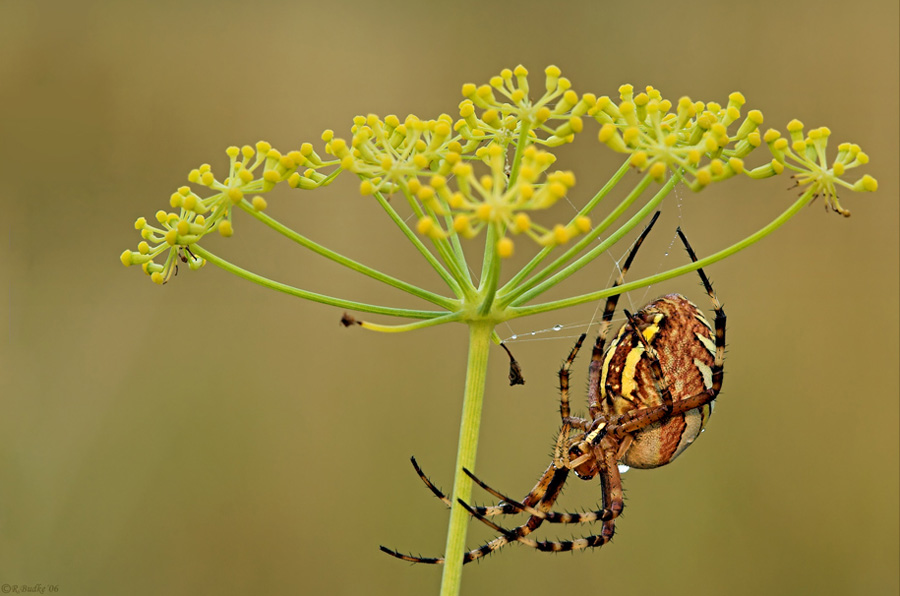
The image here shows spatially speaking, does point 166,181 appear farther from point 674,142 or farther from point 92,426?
point 674,142

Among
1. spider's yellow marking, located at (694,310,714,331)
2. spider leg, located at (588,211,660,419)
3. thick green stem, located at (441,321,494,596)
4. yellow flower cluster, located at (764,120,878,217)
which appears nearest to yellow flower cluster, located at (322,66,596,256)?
thick green stem, located at (441,321,494,596)

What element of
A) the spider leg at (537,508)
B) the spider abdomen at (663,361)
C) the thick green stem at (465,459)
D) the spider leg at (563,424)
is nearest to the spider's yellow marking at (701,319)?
the spider abdomen at (663,361)

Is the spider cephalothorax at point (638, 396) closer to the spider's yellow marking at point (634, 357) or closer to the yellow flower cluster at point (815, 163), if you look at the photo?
the spider's yellow marking at point (634, 357)

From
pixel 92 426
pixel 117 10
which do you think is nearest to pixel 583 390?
pixel 92 426

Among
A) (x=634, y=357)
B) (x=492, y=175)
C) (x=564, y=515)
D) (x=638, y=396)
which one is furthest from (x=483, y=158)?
(x=564, y=515)

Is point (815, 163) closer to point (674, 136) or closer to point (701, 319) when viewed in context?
point (674, 136)

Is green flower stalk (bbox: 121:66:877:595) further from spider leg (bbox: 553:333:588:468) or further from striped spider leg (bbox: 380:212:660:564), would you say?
spider leg (bbox: 553:333:588:468)
